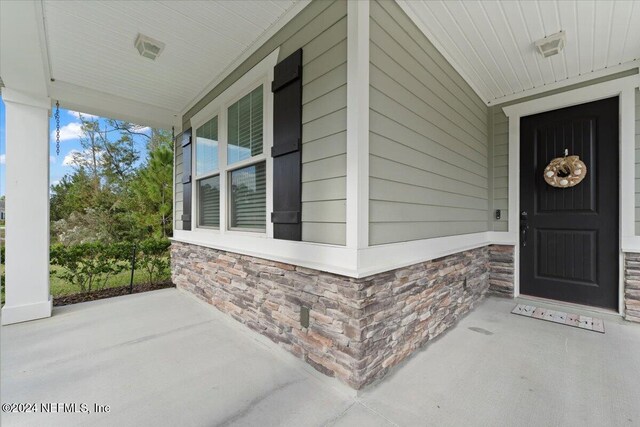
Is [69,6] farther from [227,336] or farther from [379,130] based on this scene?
[227,336]

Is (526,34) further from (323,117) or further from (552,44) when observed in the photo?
(323,117)

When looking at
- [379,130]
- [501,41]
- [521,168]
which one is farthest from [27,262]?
[521,168]

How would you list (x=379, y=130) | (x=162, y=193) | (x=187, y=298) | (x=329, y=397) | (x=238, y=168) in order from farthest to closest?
(x=162, y=193) < (x=187, y=298) < (x=238, y=168) < (x=379, y=130) < (x=329, y=397)

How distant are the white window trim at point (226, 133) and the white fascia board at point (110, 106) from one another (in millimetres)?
790

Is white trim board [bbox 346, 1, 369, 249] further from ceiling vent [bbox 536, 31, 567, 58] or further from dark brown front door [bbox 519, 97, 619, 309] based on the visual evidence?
dark brown front door [bbox 519, 97, 619, 309]

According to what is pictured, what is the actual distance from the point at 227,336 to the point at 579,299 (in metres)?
4.03

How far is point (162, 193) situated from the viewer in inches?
255

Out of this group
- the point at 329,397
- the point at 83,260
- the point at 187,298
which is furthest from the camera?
the point at 83,260

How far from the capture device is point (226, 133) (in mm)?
3332

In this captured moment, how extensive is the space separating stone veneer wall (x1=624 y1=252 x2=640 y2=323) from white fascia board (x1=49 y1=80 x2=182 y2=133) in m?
6.17

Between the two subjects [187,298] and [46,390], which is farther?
[187,298]

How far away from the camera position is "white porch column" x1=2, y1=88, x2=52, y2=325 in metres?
3.14

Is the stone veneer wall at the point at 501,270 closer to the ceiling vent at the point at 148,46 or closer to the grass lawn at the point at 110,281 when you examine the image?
the ceiling vent at the point at 148,46

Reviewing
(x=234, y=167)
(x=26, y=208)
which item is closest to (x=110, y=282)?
(x=26, y=208)
